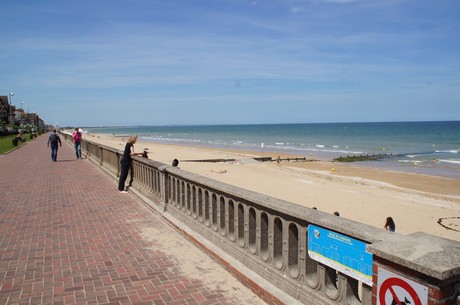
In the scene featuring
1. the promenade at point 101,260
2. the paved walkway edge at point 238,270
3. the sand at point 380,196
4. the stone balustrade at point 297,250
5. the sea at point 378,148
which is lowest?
the sea at point 378,148

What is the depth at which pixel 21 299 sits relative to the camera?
14.7 ft

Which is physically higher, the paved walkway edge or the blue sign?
the blue sign

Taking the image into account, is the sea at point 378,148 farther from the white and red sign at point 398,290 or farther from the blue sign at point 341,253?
the white and red sign at point 398,290

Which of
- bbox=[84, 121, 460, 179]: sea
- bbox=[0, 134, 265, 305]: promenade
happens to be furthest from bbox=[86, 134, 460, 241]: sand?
bbox=[0, 134, 265, 305]: promenade

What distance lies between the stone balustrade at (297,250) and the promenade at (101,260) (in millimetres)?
319

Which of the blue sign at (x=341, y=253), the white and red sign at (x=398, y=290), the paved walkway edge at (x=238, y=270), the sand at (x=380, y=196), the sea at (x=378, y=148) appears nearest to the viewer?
the white and red sign at (x=398, y=290)

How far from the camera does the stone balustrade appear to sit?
241 cm

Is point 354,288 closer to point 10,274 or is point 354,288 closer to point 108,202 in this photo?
point 10,274

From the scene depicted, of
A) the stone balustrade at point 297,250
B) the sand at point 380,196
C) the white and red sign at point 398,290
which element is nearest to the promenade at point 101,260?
the stone balustrade at point 297,250

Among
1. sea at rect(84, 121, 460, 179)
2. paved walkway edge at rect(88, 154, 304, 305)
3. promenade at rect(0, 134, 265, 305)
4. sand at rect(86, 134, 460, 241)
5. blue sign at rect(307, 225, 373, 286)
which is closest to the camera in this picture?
blue sign at rect(307, 225, 373, 286)

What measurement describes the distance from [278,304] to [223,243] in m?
1.63

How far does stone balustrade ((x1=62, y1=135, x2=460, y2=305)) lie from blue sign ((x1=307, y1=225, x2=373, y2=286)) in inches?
0.6

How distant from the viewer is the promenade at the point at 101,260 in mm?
4578

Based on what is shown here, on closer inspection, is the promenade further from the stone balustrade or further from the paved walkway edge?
the stone balustrade
